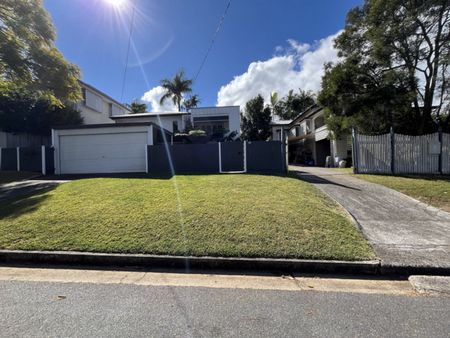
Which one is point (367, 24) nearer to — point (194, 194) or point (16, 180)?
point (194, 194)

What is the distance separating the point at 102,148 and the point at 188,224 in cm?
1212

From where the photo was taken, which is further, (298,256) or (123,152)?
(123,152)

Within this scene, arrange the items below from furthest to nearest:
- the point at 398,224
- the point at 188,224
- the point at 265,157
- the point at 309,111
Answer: the point at 309,111
the point at 265,157
the point at 398,224
the point at 188,224

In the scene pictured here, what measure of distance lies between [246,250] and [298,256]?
819mm

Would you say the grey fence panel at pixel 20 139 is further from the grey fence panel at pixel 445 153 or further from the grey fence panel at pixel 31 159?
the grey fence panel at pixel 445 153

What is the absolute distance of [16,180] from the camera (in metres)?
13.1

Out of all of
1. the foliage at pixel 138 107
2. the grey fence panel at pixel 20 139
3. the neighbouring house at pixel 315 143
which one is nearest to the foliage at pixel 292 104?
the neighbouring house at pixel 315 143

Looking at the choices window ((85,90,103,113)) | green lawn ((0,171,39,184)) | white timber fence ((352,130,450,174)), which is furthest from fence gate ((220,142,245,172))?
window ((85,90,103,113))

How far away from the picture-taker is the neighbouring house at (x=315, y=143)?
70.5 ft

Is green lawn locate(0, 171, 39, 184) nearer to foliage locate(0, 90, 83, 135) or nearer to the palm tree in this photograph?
foliage locate(0, 90, 83, 135)

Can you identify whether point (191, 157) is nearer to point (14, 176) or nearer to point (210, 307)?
point (14, 176)

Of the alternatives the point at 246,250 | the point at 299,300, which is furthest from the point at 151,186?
the point at 299,300

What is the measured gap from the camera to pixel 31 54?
40.9 feet

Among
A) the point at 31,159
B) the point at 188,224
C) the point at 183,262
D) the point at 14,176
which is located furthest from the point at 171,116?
the point at 183,262
